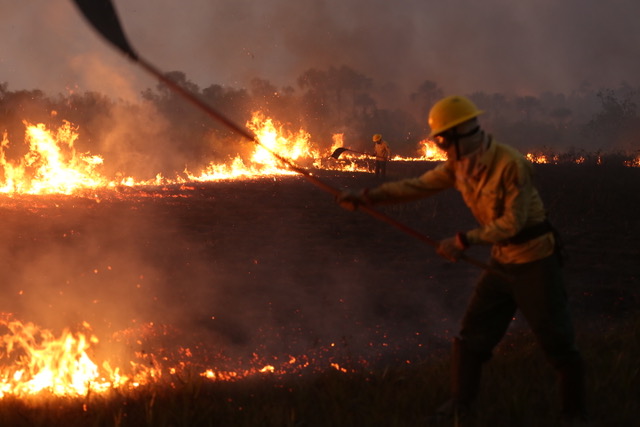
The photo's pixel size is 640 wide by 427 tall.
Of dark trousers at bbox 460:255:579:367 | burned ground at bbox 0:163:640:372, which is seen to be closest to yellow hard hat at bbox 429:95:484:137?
dark trousers at bbox 460:255:579:367

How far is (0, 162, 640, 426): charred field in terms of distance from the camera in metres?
3.69

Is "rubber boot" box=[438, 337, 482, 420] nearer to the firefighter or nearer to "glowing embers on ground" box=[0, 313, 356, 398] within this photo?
the firefighter

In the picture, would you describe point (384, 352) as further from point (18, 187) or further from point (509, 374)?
point (18, 187)

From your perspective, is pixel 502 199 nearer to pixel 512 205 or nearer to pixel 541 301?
pixel 512 205

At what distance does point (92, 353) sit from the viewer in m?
5.68

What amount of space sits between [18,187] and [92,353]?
1742 centimetres

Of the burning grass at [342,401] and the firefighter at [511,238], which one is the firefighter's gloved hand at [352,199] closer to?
the firefighter at [511,238]

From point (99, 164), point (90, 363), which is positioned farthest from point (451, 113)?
point (99, 164)

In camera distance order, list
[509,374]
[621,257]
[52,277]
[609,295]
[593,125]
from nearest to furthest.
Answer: [509,374], [609,295], [52,277], [621,257], [593,125]

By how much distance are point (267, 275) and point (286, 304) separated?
1475 mm

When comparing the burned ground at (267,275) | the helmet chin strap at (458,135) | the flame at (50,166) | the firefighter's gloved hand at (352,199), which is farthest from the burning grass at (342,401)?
the flame at (50,166)

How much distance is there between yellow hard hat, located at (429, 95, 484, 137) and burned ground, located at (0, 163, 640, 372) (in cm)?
288

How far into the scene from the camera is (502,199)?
3.29m

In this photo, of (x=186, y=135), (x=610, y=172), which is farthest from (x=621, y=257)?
(x=186, y=135)
